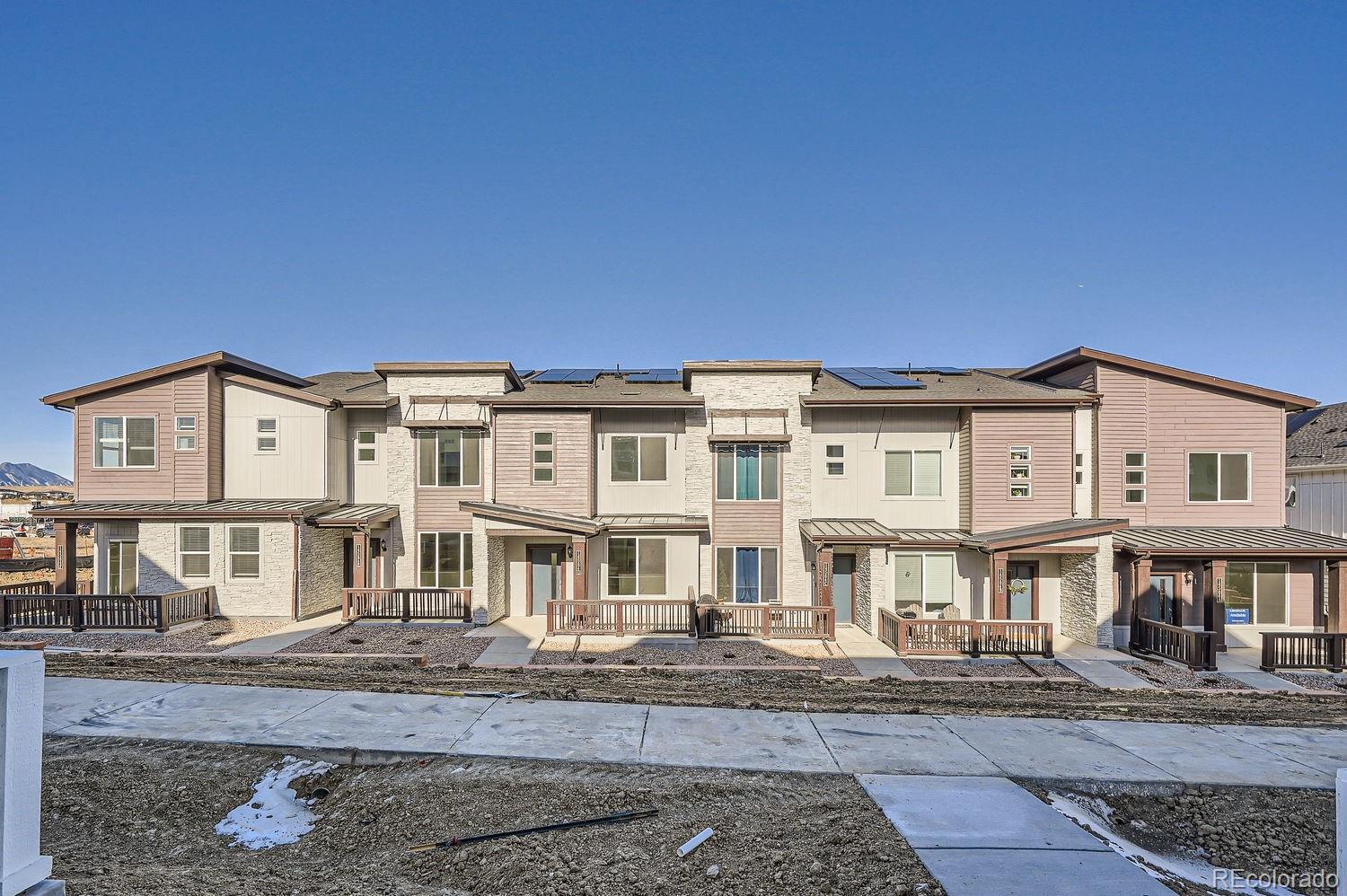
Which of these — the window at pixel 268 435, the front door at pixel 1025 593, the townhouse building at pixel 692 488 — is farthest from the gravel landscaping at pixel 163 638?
the front door at pixel 1025 593

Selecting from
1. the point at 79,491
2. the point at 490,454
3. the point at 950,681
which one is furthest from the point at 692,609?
the point at 79,491

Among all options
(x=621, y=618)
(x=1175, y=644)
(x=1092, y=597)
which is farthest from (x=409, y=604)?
(x=1175, y=644)

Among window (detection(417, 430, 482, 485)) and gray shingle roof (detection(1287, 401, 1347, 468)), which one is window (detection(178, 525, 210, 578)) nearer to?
window (detection(417, 430, 482, 485))

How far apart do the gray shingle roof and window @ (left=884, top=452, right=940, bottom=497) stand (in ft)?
41.2

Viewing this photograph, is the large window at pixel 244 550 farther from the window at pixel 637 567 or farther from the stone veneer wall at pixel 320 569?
the window at pixel 637 567

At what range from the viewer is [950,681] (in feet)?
42.1

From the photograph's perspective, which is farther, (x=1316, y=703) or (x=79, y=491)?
(x=79, y=491)

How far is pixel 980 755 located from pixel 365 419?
18.4 metres

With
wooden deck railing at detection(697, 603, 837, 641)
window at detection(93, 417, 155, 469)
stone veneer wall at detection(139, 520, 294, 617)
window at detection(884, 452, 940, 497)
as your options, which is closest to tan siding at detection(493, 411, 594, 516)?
wooden deck railing at detection(697, 603, 837, 641)

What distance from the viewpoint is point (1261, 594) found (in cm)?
1655

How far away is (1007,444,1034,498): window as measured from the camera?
56.9 ft

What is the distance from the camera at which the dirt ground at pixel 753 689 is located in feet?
35.1

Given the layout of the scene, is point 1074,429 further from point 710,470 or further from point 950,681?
point 710,470

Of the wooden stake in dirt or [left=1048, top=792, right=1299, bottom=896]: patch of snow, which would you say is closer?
[left=1048, top=792, right=1299, bottom=896]: patch of snow
